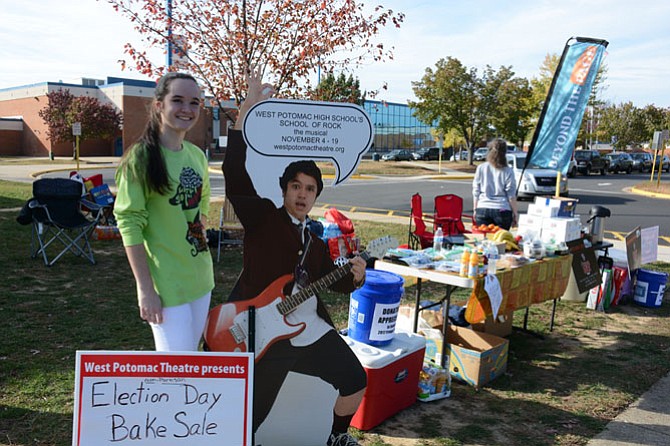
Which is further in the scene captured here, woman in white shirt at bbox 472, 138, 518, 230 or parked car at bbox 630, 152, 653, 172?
parked car at bbox 630, 152, 653, 172

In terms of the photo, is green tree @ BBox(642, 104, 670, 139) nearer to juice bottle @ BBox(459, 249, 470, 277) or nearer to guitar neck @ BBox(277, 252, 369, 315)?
juice bottle @ BBox(459, 249, 470, 277)

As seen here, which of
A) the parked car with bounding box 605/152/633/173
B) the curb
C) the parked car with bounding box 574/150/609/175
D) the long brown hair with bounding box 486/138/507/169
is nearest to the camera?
the long brown hair with bounding box 486/138/507/169

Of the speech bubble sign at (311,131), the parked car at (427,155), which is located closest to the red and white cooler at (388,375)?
the speech bubble sign at (311,131)

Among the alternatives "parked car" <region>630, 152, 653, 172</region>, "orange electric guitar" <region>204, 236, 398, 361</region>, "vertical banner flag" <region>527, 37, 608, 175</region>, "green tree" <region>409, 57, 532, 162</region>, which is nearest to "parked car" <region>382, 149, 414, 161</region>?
"green tree" <region>409, 57, 532, 162</region>

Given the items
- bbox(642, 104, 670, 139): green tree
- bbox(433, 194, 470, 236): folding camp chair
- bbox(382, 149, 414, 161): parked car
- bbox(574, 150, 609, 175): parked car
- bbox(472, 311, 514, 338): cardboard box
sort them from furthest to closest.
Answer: bbox(642, 104, 670, 139): green tree → bbox(382, 149, 414, 161): parked car → bbox(574, 150, 609, 175): parked car → bbox(433, 194, 470, 236): folding camp chair → bbox(472, 311, 514, 338): cardboard box

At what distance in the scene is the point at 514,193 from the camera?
6336 millimetres

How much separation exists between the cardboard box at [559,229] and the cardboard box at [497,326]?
101 cm

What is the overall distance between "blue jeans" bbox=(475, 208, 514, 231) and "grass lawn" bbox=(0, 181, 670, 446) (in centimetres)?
97

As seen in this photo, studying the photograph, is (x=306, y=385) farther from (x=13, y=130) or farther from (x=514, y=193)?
(x=13, y=130)

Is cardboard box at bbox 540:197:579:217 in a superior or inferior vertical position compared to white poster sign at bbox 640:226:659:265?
superior

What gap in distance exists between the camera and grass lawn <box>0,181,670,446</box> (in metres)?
3.50

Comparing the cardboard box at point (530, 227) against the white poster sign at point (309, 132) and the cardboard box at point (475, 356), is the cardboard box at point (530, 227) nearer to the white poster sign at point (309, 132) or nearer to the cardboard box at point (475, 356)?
the cardboard box at point (475, 356)

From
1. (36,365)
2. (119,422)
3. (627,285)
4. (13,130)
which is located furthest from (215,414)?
(13,130)

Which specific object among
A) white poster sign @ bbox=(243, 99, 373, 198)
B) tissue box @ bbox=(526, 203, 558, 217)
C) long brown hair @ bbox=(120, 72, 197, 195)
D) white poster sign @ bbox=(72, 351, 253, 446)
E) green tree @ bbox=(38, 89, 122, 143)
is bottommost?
white poster sign @ bbox=(72, 351, 253, 446)
